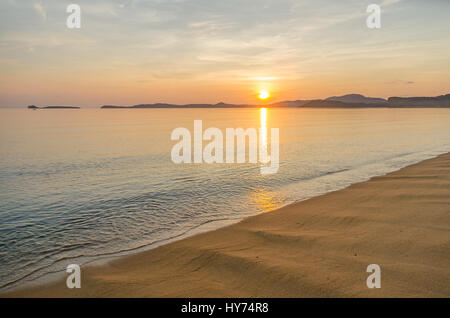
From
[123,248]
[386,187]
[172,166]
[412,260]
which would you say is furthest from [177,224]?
[172,166]

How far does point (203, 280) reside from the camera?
6309 millimetres

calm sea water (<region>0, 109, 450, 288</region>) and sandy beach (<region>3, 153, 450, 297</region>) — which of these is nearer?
sandy beach (<region>3, 153, 450, 297</region>)

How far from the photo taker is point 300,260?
22.5 ft

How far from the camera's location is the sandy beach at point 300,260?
573cm

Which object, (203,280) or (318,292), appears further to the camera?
(203,280)

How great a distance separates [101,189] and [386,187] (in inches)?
547

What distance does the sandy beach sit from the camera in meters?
5.73

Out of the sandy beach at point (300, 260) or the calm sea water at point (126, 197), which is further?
the calm sea water at point (126, 197)

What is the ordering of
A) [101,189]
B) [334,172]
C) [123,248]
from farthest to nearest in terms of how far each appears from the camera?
[334,172], [101,189], [123,248]

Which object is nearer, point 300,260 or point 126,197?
point 300,260
